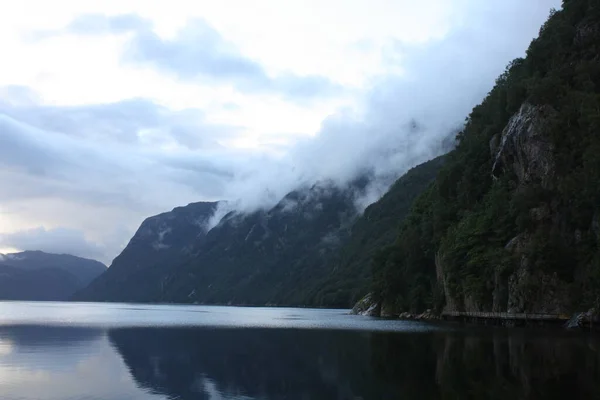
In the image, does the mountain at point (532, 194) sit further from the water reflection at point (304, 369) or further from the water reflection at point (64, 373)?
the water reflection at point (64, 373)

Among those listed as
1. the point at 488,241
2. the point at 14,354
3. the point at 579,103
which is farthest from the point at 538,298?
the point at 14,354

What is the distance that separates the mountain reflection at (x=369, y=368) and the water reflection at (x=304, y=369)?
Result: 6 centimetres

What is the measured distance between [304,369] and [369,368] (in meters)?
4.30

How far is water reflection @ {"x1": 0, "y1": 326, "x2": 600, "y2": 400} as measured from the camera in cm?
3175

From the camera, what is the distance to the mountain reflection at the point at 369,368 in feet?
104

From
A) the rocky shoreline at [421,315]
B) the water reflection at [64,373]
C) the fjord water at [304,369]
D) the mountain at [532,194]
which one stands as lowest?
the water reflection at [64,373]

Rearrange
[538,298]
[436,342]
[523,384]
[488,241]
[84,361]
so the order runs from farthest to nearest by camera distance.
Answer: [488,241], [538,298], [436,342], [84,361], [523,384]

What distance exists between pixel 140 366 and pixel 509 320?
71.9 m

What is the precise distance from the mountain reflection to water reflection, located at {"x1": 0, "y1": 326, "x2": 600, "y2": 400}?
6 cm

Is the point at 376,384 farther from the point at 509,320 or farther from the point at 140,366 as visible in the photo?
the point at 509,320

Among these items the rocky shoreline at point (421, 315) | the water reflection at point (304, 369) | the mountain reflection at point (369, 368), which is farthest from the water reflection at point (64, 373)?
the rocky shoreline at point (421, 315)

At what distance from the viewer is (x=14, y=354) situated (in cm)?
5206

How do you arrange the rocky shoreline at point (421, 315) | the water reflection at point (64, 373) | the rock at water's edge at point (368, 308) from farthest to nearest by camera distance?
the rock at water's edge at point (368, 308) → the rocky shoreline at point (421, 315) → the water reflection at point (64, 373)

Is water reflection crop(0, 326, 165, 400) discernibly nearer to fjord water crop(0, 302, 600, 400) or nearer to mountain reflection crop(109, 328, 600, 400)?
fjord water crop(0, 302, 600, 400)
